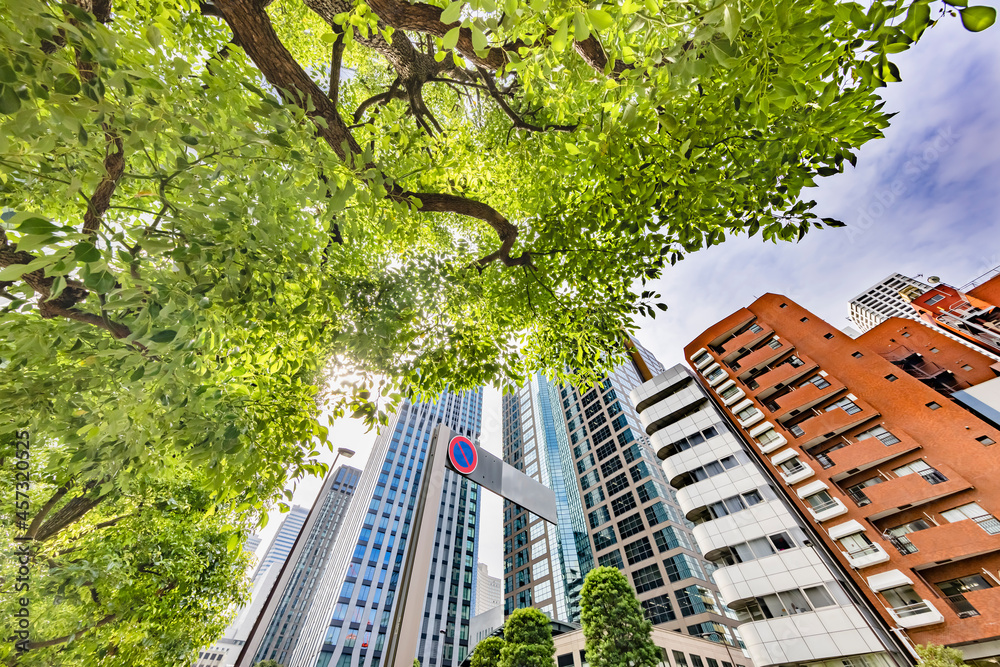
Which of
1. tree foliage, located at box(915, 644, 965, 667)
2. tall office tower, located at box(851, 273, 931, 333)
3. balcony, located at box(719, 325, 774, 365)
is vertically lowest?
tree foliage, located at box(915, 644, 965, 667)

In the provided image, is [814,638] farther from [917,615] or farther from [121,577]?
[121,577]

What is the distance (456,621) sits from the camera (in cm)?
5759

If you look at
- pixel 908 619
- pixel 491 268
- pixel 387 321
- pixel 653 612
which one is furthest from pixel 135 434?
pixel 653 612

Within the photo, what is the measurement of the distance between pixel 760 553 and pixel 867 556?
4.63 m

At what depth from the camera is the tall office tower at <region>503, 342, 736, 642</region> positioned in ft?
107

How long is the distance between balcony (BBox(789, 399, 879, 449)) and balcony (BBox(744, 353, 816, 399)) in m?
3.12

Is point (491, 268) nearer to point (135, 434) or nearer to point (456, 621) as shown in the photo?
point (135, 434)

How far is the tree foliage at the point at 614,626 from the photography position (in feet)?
62.1

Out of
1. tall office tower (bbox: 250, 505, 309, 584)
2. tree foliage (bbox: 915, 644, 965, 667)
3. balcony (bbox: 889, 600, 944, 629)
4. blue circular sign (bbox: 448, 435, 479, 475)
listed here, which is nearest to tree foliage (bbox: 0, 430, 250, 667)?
blue circular sign (bbox: 448, 435, 479, 475)

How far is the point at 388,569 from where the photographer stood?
54.6 m

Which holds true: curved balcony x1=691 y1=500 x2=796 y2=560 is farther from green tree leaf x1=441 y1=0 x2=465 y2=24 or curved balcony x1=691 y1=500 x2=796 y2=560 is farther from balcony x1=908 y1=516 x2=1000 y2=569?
green tree leaf x1=441 y1=0 x2=465 y2=24

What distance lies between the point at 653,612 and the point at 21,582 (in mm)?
41752

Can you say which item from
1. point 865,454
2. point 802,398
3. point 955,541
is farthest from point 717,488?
point 955,541

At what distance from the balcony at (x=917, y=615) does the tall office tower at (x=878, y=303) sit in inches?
5421
